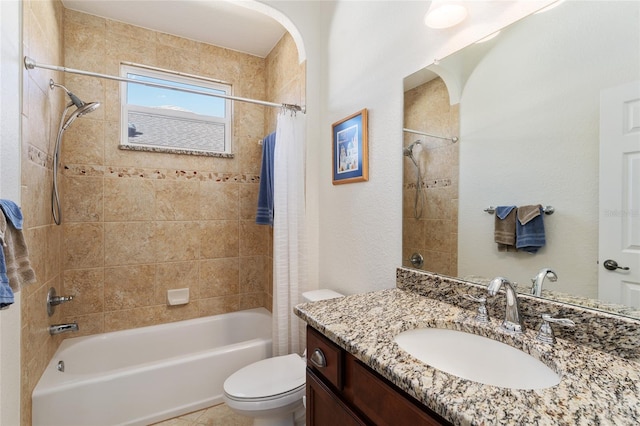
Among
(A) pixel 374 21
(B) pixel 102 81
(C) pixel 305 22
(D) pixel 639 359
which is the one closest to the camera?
(D) pixel 639 359

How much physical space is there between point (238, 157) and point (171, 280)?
1.24 meters

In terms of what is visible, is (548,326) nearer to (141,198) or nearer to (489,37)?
(489,37)

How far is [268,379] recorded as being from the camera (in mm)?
1551

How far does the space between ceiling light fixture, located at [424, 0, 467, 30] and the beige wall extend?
21 cm

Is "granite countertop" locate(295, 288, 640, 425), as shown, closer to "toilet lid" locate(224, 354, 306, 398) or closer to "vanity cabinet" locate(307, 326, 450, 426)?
"vanity cabinet" locate(307, 326, 450, 426)

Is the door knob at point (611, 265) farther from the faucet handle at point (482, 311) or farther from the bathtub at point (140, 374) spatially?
the bathtub at point (140, 374)

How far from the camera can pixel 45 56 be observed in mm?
1693

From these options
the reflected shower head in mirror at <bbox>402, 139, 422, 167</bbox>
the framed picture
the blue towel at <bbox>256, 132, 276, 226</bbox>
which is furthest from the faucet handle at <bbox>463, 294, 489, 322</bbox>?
the blue towel at <bbox>256, 132, 276, 226</bbox>

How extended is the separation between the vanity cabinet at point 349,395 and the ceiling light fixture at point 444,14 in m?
1.27

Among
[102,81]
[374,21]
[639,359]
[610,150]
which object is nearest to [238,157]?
[102,81]

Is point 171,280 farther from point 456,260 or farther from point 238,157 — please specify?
point 456,260

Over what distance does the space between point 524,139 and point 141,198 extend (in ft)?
8.42

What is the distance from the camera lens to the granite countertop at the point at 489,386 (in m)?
0.51

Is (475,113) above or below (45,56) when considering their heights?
below
